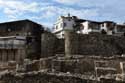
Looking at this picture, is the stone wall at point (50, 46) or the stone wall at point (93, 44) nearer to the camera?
the stone wall at point (93, 44)

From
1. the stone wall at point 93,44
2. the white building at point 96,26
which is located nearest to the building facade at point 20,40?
the stone wall at point 93,44

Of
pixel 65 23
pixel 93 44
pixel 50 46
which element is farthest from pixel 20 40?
pixel 65 23

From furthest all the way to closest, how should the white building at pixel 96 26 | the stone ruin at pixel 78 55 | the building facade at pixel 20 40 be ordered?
the white building at pixel 96 26
the building facade at pixel 20 40
the stone ruin at pixel 78 55

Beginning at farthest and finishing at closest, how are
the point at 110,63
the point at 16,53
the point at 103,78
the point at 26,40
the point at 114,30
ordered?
the point at 114,30, the point at 26,40, the point at 16,53, the point at 110,63, the point at 103,78

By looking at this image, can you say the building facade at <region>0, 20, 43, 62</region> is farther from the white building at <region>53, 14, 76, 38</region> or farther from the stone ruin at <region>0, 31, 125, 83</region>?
the white building at <region>53, 14, 76, 38</region>

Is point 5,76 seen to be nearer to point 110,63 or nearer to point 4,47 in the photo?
point 110,63

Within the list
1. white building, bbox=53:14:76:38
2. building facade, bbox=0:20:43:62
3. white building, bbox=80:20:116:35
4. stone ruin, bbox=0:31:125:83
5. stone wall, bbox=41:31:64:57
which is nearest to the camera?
stone ruin, bbox=0:31:125:83

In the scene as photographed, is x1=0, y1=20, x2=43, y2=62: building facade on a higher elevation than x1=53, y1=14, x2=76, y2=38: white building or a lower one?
lower

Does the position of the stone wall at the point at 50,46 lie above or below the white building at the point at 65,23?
below

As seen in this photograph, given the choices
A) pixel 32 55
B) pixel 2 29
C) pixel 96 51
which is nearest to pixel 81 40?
pixel 96 51

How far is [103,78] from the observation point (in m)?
10.3

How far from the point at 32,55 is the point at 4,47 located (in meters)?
3.29

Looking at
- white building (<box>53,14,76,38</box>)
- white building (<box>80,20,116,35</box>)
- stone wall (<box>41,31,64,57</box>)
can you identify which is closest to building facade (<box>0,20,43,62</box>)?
stone wall (<box>41,31,64,57</box>)

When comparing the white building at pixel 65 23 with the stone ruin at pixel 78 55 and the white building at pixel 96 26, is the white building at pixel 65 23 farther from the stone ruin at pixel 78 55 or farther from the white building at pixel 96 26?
the stone ruin at pixel 78 55
